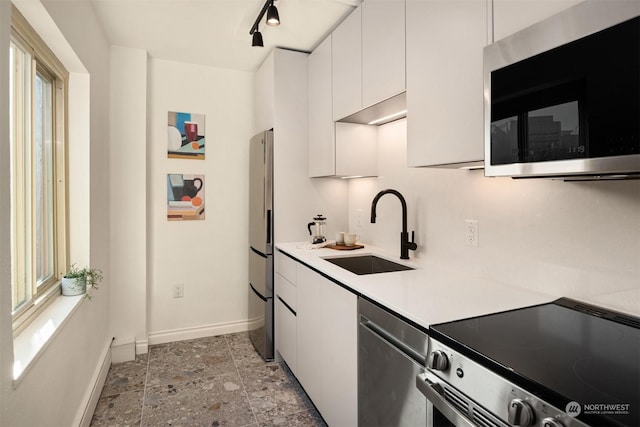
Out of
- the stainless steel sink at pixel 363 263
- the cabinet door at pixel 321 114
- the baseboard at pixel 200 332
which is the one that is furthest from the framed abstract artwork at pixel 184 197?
the stainless steel sink at pixel 363 263

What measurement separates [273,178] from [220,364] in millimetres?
1490

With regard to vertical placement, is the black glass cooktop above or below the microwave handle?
above

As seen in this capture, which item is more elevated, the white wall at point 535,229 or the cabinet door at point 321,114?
the cabinet door at point 321,114

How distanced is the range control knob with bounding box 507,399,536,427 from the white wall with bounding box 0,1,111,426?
1.35m

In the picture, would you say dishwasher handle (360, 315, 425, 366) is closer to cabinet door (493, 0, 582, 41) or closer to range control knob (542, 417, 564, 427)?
range control knob (542, 417, 564, 427)

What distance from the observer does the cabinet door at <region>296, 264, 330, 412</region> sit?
6.51 feet

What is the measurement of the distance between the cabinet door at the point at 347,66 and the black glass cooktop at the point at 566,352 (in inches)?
56.9

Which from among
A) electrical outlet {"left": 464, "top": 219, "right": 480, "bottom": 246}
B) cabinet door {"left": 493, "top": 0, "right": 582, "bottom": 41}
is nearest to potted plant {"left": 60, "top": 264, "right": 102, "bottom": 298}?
electrical outlet {"left": 464, "top": 219, "right": 480, "bottom": 246}

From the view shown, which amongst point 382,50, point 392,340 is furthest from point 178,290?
point 382,50

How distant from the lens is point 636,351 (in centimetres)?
92

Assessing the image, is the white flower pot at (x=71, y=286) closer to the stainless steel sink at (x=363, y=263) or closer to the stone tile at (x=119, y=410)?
the stone tile at (x=119, y=410)

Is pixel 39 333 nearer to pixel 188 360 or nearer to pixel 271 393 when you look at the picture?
pixel 271 393

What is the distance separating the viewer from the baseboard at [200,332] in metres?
3.21

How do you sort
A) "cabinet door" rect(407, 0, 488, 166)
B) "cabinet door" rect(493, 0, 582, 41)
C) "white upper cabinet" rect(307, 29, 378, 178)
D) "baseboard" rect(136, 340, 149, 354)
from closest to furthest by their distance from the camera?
"cabinet door" rect(493, 0, 582, 41) → "cabinet door" rect(407, 0, 488, 166) → "white upper cabinet" rect(307, 29, 378, 178) → "baseboard" rect(136, 340, 149, 354)
